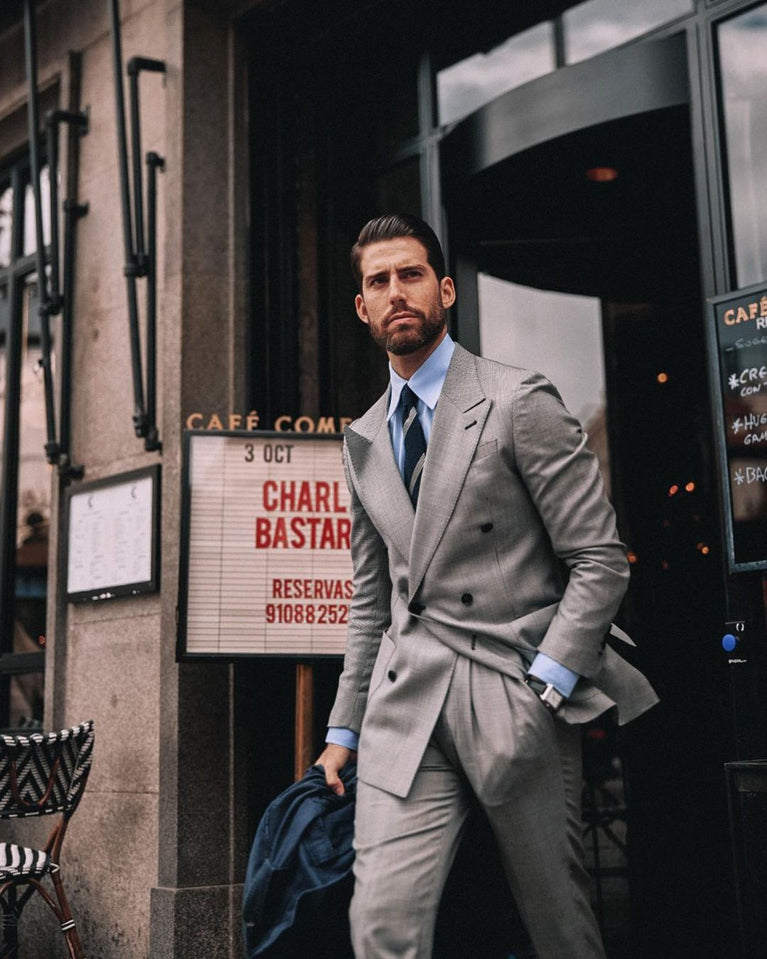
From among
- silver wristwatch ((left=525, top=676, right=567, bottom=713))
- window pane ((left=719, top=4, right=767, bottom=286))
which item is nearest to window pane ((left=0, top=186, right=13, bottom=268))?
window pane ((left=719, top=4, right=767, bottom=286))

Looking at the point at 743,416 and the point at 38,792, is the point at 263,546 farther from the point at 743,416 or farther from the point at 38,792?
the point at 743,416

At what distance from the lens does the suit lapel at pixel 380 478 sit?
9.86 ft

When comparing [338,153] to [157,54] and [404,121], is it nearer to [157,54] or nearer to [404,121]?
[404,121]

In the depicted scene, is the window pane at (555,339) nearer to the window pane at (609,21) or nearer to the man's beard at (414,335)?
the window pane at (609,21)

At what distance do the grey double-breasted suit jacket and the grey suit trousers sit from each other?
0.06 meters

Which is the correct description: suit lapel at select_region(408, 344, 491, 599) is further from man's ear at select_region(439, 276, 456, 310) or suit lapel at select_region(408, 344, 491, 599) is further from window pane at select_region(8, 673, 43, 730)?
window pane at select_region(8, 673, 43, 730)

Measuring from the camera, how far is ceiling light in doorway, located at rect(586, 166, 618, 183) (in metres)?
5.64

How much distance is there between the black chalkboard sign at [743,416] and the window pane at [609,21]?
139 centimetres

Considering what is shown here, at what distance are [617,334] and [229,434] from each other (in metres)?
2.19

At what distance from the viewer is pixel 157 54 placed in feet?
21.1

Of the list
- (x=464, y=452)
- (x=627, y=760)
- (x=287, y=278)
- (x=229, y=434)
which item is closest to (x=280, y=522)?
(x=229, y=434)

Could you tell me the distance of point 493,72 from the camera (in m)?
5.79

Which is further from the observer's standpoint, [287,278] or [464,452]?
[287,278]

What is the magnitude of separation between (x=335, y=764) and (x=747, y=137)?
9.25 ft
